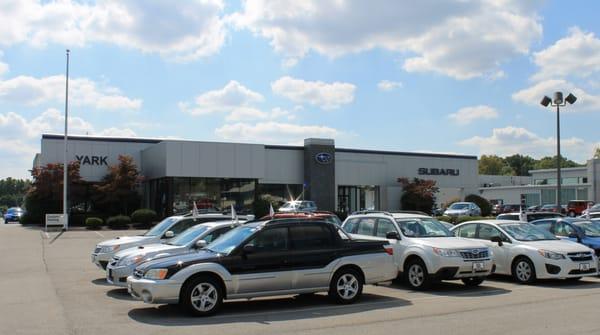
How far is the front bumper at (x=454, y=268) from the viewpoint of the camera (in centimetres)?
1235

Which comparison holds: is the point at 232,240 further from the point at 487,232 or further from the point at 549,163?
the point at 549,163

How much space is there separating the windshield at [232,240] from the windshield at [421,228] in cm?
441

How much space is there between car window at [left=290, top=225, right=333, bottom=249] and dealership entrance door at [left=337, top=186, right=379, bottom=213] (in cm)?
4371

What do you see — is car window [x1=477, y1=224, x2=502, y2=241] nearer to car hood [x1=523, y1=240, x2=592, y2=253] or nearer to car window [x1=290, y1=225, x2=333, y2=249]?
car hood [x1=523, y1=240, x2=592, y2=253]

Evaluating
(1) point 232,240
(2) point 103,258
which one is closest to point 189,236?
(2) point 103,258

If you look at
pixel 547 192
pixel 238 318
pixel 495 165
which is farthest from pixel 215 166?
pixel 495 165

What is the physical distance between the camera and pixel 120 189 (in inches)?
1671

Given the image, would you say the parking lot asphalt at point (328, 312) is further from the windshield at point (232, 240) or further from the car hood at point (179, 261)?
the windshield at point (232, 240)

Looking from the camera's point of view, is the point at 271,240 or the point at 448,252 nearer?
the point at 271,240

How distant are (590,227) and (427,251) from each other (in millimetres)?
7141

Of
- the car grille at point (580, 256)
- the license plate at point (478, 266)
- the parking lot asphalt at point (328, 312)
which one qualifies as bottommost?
the parking lot asphalt at point (328, 312)

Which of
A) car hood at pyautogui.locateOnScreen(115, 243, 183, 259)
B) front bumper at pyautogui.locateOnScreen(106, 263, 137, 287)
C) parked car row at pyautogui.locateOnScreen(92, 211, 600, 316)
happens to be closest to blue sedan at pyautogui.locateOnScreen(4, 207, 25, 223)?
parked car row at pyautogui.locateOnScreen(92, 211, 600, 316)

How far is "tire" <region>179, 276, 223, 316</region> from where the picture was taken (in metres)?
9.62

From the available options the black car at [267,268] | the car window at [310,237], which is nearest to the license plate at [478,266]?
the black car at [267,268]
